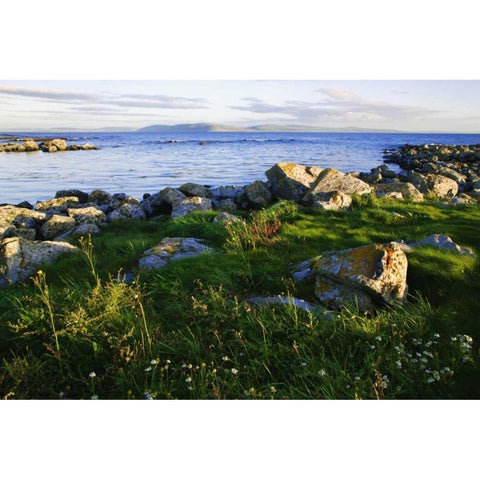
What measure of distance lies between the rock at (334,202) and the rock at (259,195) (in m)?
3.34

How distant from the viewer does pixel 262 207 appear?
1441 centimetres

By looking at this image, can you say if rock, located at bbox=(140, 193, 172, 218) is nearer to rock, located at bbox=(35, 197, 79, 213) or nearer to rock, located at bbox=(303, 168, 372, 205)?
rock, located at bbox=(35, 197, 79, 213)

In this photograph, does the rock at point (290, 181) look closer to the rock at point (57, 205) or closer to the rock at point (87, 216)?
the rock at point (87, 216)

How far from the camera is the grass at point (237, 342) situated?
3447 mm

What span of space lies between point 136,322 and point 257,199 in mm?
10896

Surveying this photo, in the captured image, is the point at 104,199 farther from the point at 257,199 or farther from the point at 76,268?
the point at 76,268

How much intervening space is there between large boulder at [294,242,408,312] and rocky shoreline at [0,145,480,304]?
1 centimetres

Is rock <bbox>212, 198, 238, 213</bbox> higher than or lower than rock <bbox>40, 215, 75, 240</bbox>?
higher

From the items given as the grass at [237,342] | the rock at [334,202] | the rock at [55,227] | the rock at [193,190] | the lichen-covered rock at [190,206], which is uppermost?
the rock at [334,202]

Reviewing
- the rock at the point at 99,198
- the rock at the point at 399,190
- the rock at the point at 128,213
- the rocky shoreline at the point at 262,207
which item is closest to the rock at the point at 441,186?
the rocky shoreline at the point at 262,207

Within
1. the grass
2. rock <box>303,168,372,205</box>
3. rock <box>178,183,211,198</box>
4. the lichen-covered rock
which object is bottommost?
the grass

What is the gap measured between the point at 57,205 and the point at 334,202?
522 inches

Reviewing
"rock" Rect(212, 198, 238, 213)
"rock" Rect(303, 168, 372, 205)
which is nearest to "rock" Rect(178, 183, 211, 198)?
"rock" Rect(212, 198, 238, 213)

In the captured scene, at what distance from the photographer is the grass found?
3.45 meters
